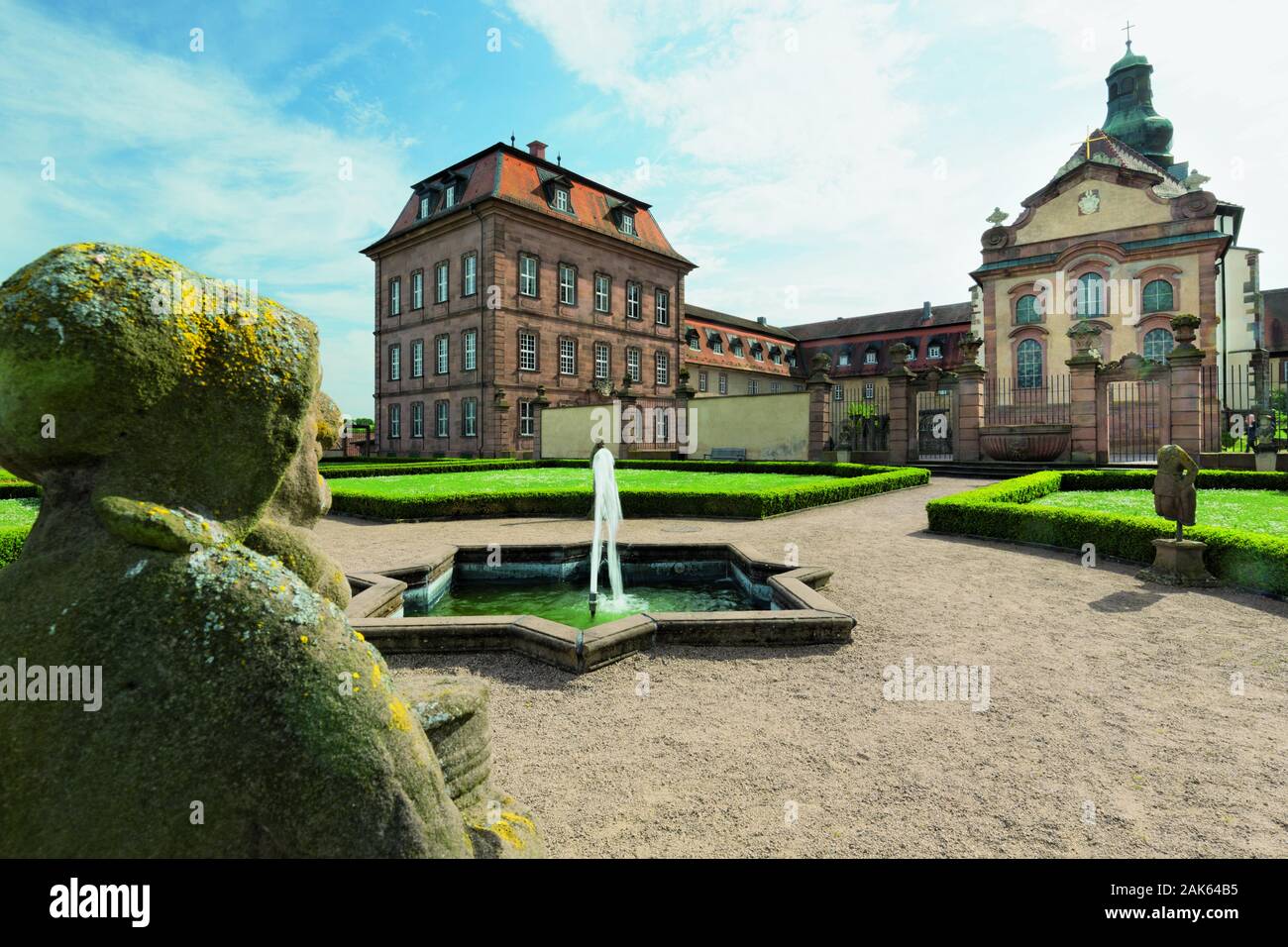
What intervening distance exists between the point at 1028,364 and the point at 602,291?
22916 millimetres

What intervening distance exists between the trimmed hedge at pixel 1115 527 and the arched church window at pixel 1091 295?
20440mm

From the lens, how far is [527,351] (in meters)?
31.7

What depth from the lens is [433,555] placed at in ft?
25.4

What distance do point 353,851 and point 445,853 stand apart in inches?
9.3

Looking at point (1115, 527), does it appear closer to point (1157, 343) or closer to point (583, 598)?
point (583, 598)

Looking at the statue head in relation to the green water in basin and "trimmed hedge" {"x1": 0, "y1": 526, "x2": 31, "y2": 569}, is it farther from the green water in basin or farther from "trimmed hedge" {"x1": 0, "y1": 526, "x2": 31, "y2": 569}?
"trimmed hedge" {"x1": 0, "y1": 526, "x2": 31, "y2": 569}

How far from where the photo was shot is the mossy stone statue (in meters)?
1.25

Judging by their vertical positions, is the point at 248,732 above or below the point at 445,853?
above

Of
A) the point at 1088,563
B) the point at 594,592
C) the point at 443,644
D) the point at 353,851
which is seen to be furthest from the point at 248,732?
the point at 1088,563

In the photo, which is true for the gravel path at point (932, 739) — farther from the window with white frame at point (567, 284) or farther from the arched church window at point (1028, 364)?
the arched church window at point (1028, 364)

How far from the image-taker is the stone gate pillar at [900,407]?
21.0 m

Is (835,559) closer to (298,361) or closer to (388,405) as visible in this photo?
(298,361)
